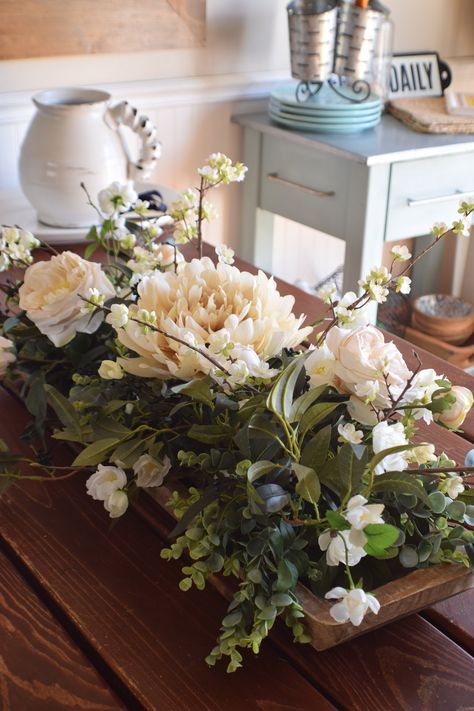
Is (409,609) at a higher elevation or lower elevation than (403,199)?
higher

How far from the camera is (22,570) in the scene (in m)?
0.79

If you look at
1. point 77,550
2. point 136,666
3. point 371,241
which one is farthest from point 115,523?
point 371,241

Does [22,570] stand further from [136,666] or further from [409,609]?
[409,609]

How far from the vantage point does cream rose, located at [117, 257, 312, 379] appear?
0.75 meters

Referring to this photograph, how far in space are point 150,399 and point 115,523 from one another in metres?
0.12

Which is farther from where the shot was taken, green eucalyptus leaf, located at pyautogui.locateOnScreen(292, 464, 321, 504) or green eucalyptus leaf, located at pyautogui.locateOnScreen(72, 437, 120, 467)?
green eucalyptus leaf, located at pyautogui.locateOnScreen(72, 437, 120, 467)

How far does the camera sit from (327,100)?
6.68ft

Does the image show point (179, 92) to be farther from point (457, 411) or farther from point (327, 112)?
point (457, 411)

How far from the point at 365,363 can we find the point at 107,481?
0.82 feet

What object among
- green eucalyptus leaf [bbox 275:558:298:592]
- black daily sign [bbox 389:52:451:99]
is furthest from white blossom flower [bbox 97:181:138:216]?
black daily sign [bbox 389:52:451:99]

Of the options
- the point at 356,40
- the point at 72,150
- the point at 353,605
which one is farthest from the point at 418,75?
the point at 353,605

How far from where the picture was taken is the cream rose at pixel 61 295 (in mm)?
882

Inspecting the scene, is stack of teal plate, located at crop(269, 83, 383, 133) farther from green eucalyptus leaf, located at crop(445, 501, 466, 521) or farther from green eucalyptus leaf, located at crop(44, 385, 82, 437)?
green eucalyptus leaf, located at crop(445, 501, 466, 521)

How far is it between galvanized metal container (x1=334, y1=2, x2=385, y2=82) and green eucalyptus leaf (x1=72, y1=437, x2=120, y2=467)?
4.84 feet
